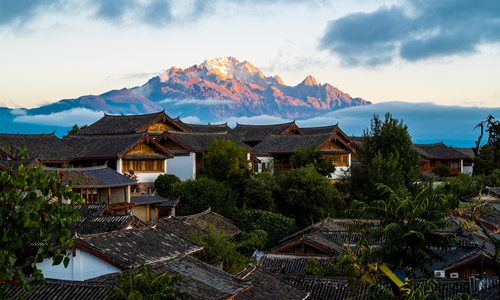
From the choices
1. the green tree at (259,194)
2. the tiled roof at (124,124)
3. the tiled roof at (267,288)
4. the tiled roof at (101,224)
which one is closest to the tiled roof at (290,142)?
the green tree at (259,194)

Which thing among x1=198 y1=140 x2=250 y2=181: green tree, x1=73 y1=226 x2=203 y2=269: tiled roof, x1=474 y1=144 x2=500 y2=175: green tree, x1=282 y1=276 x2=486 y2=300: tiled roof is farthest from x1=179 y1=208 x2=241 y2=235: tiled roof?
x1=474 y1=144 x2=500 y2=175: green tree

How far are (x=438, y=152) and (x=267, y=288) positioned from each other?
193 feet

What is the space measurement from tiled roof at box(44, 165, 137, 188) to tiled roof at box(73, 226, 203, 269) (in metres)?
13.2

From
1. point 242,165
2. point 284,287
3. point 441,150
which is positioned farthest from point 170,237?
point 441,150

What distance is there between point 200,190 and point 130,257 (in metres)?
21.1

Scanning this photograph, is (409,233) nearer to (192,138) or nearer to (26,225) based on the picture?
(26,225)

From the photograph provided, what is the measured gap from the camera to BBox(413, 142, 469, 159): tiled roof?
225 ft

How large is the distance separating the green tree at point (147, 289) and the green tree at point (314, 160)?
36405 millimetres

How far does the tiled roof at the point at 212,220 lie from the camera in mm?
32344

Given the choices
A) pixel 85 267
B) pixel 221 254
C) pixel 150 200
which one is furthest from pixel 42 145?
pixel 85 267

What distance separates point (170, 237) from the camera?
20141 millimetres

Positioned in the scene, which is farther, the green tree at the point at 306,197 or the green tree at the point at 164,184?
the green tree at the point at 164,184

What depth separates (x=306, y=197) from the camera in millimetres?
40688

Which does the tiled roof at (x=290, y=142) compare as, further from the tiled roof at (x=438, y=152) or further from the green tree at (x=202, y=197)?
the tiled roof at (x=438, y=152)
